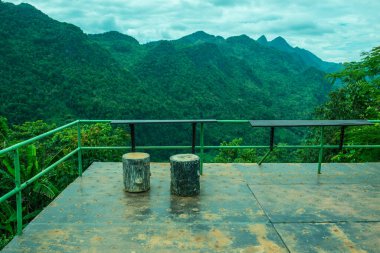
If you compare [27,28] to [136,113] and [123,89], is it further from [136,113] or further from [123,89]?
[136,113]

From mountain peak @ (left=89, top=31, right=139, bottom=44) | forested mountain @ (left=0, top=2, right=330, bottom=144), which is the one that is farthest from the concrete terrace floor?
mountain peak @ (left=89, top=31, right=139, bottom=44)

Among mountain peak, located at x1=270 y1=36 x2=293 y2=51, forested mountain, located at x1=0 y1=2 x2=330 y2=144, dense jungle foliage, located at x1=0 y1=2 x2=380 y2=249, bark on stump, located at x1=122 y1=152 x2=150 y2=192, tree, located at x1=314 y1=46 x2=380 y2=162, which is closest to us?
bark on stump, located at x1=122 y1=152 x2=150 y2=192

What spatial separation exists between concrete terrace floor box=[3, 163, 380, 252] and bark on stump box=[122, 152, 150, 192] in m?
0.13

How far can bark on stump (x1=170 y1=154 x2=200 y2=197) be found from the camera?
4801mm

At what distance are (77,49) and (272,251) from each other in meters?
50.6

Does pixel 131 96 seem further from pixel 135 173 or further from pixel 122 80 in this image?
pixel 135 173

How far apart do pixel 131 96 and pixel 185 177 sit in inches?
1593

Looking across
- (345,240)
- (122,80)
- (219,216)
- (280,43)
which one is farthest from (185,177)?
(280,43)

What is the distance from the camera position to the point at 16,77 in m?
33.8

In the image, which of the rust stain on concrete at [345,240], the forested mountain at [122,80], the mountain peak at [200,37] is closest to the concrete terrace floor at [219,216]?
the rust stain on concrete at [345,240]

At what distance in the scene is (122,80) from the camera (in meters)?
49.6

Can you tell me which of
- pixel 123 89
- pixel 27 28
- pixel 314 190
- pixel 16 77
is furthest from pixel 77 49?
pixel 314 190

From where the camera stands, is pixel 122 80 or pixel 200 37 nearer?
pixel 122 80

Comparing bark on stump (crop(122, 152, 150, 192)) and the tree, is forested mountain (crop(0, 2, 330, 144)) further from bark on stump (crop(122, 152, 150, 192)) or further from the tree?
bark on stump (crop(122, 152, 150, 192))
